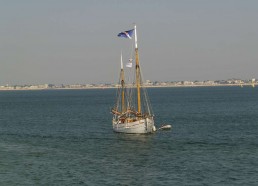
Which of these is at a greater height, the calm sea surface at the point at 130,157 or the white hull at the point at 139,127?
the white hull at the point at 139,127

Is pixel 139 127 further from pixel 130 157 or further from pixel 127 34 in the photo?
pixel 130 157

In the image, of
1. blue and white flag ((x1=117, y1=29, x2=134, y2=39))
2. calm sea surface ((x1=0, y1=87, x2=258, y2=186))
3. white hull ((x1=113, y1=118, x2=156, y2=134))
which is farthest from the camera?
white hull ((x1=113, y1=118, x2=156, y2=134))

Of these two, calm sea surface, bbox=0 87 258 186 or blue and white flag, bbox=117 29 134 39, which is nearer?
calm sea surface, bbox=0 87 258 186

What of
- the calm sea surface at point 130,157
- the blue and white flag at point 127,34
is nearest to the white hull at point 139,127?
the calm sea surface at point 130,157

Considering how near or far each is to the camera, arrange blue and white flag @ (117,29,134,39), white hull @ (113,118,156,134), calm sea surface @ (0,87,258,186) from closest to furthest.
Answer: calm sea surface @ (0,87,258,186) → blue and white flag @ (117,29,134,39) → white hull @ (113,118,156,134)

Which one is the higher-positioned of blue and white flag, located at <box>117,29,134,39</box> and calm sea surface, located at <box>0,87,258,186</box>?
blue and white flag, located at <box>117,29,134,39</box>

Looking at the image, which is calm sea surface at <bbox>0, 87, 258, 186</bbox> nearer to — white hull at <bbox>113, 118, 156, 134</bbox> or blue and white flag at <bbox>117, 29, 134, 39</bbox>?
white hull at <bbox>113, 118, 156, 134</bbox>

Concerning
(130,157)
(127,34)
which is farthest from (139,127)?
(130,157)

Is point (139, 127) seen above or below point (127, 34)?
below

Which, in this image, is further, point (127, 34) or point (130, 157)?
point (127, 34)

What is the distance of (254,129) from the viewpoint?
99.7 m

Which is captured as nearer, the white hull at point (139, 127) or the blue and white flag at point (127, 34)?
the blue and white flag at point (127, 34)

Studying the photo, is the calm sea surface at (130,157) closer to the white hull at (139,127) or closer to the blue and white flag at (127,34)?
the white hull at (139,127)

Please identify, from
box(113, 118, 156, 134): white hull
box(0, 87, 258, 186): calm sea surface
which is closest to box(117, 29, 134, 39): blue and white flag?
box(113, 118, 156, 134): white hull
